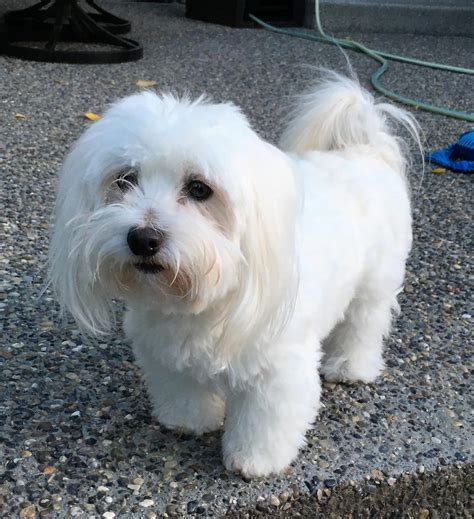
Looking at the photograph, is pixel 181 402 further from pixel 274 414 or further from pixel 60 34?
pixel 60 34

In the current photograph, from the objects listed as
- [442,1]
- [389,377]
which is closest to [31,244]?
[389,377]

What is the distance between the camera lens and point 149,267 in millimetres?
1794

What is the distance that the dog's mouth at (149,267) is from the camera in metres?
1.79

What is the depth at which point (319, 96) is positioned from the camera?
2.91 metres

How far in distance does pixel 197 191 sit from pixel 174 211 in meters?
0.10

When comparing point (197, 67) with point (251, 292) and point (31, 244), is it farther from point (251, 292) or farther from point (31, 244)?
point (251, 292)

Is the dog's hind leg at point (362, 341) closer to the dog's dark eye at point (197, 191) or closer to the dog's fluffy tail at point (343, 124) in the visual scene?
the dog's fluffy tail at point (343, 124)

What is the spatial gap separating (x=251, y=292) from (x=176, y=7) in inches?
357

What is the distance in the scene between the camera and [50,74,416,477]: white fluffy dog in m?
1.81

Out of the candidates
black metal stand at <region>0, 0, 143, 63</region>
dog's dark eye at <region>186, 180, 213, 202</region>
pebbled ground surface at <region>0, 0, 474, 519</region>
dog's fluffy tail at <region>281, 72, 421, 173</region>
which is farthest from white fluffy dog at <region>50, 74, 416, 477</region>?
black metal stand at <region>0, 0, 143, 63</region>

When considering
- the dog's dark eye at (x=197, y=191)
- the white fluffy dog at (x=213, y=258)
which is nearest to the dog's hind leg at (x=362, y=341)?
the white fluffy dog at (x=213, y=258)

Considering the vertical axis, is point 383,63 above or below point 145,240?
below

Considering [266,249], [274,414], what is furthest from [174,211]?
[274,414]

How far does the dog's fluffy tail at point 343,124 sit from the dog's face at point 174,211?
932 mm
